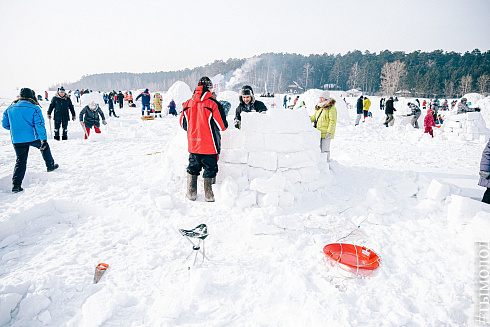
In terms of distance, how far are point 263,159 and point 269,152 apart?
0.43 feet

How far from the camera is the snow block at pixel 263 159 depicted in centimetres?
354

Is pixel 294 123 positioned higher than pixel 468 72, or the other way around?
pixel 468 72

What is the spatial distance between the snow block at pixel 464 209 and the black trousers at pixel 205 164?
109 inches

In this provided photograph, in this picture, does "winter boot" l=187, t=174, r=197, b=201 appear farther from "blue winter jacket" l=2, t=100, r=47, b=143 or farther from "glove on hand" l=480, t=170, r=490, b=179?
"glove on hand" l=480, t=170, r=490, b=179

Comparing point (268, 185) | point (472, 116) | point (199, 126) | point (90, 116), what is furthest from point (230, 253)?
point (472, 116)

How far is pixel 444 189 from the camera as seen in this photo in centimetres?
318

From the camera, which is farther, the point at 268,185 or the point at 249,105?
the point at 249,105

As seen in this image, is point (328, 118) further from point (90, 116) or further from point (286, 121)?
point (90, 116)

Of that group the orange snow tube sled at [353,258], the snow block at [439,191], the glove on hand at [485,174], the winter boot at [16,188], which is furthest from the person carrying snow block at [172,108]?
the glove on hand at [485,174]

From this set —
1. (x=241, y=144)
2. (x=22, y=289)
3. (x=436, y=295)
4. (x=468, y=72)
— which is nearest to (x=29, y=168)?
(x=22, y=289)

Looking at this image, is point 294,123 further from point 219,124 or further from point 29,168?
point 29,168

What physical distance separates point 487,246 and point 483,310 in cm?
81

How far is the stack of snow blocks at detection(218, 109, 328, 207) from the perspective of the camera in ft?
11.7

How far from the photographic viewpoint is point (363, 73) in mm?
59906
